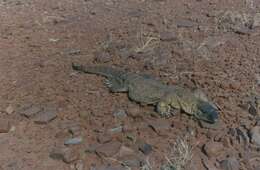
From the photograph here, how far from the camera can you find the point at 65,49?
679 cm

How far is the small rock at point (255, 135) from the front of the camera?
5.10 metres

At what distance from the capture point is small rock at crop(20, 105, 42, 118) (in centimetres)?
552

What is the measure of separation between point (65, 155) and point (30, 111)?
2.82 feet

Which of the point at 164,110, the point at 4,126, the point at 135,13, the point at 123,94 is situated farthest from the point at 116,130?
the point at 135,13

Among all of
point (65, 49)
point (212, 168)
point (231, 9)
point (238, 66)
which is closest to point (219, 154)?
point (212, 168)

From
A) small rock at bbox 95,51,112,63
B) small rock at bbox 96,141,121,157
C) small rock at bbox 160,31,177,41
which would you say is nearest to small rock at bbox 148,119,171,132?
small rock at bbox 96,141,121,157

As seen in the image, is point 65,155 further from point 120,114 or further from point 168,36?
point 168,36

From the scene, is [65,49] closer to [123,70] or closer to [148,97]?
[123,70]

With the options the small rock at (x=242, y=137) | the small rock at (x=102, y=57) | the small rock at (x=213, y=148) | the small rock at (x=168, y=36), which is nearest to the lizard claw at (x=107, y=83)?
the small rock at (x=102, y=57)

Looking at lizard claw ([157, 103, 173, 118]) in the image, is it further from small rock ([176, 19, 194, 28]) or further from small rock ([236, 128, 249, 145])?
small rock ([176, 19, 194, 28])

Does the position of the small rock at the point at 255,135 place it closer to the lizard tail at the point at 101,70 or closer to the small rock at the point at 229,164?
the small rock at the point at 229,164

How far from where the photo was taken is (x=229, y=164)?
4820 mm

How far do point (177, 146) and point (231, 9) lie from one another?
131 inches

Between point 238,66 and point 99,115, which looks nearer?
point 99,115
